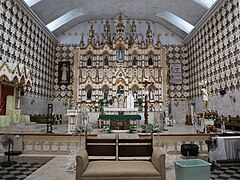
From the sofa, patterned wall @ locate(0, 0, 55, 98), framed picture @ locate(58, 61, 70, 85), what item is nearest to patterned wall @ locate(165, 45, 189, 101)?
framed picture @ locate(58, 61, 70, 85)

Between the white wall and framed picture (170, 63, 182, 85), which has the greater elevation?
the white wall

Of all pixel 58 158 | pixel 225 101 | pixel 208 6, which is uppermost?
pixel 208 6

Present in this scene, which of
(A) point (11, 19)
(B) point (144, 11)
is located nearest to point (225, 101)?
(B) point (144, 11)

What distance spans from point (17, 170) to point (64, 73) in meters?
17.5

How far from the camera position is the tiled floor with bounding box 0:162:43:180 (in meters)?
6.38

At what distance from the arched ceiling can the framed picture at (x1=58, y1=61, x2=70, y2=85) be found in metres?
3.30

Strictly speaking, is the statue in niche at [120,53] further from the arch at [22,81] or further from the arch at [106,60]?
the arch at [22,81]

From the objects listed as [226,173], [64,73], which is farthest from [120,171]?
[64,73]

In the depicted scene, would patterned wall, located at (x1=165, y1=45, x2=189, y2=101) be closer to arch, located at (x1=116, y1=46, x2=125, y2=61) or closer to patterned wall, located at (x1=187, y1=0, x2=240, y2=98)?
patterned wall, located at (x1=187, y1=0, x2=240, y2=98)

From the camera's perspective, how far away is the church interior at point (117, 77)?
28.0ft

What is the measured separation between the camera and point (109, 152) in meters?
5.71

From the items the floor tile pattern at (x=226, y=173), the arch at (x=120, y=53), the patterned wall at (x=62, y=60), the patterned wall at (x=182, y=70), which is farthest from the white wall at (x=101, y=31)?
the floor tile pattern at (x=226, y=173)

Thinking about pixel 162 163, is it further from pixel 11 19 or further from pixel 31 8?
pixel 31 8

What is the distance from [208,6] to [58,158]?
16420mm
